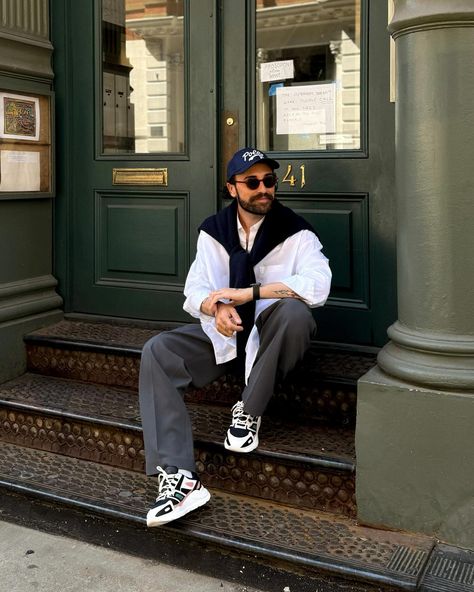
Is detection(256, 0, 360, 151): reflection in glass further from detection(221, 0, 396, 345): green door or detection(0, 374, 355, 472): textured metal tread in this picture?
detection(0, 374, 355, 472): textured metal tread

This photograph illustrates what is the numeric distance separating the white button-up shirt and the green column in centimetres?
47

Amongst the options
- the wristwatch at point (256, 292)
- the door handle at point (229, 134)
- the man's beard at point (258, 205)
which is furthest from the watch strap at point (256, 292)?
the door handle at point (229, 134)

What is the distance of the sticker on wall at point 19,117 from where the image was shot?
4625 mm

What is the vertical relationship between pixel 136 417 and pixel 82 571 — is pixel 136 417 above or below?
above

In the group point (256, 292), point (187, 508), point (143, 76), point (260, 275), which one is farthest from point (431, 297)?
point (143, 76)

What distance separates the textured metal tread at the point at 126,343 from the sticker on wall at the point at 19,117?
1.18 meters

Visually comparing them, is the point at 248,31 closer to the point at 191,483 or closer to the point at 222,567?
the point at 191,483

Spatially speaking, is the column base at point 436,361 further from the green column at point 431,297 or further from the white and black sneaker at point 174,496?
the white and black sneaker at point 174,496

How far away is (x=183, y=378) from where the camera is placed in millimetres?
3668

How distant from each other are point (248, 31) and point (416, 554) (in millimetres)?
2883

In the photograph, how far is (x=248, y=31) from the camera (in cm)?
442

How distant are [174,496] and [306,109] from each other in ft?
7.21

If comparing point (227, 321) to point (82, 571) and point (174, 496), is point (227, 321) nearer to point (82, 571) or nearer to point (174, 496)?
point (174, 496)

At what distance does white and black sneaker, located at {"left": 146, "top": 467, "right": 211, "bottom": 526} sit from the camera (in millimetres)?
3336
